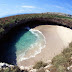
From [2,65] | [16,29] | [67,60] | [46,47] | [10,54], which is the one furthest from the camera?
[16,29]

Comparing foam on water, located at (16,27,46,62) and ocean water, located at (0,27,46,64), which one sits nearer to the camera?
ocean water, located at (0,27,46,64)

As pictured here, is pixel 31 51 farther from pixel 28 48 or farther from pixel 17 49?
pixel 17 49

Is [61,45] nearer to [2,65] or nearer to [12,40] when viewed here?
[12,40]

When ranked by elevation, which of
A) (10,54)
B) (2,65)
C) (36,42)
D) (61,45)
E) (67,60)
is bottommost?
(67,60)

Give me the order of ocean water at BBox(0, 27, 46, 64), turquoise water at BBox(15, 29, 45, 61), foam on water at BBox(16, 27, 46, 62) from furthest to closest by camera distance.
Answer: turquoise water at BBox(15, 29, 45, 61), foam on water at BBox(16, 27, 46, 62), ocean water at BBox(0, 27, 46, 64)

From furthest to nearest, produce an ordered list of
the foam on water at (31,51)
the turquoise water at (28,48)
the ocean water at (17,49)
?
the turquoise water at (28,48)
the foam on water at (31,51)
the ocean water at (17,49)

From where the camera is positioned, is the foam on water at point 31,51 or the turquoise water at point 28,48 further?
the turquoise water at point 28,48

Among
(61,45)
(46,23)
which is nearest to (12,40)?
(61,45)

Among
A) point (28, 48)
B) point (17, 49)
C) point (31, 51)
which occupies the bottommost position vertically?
point (31, 51)

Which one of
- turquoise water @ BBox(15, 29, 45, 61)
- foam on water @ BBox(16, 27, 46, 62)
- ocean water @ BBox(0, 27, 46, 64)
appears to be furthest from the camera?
turquoise water @ BBox(15, 29, 45, 61)

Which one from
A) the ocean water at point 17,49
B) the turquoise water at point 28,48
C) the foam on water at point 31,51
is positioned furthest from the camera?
the turquoise water at point 28,48

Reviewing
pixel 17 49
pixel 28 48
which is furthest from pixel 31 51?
pixel 17 49
